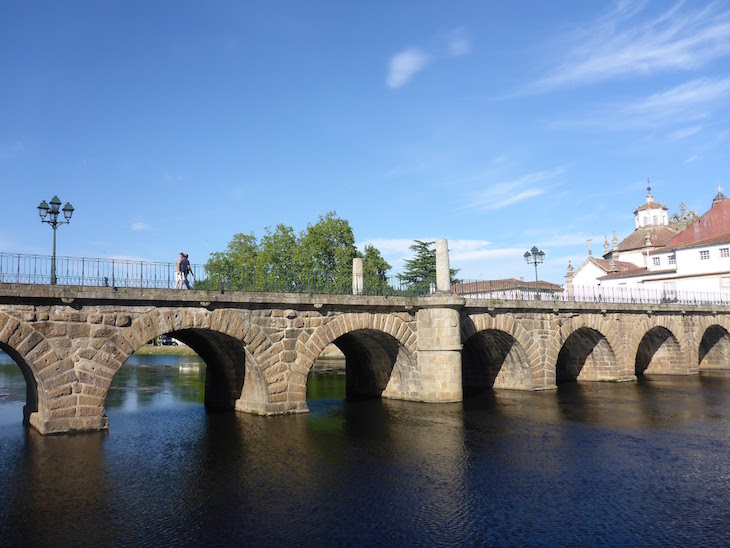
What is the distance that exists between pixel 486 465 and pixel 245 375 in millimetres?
10112

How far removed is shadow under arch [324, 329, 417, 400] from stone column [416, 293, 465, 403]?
76 centimetres

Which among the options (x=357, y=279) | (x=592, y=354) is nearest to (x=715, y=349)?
(x=592, y=354)

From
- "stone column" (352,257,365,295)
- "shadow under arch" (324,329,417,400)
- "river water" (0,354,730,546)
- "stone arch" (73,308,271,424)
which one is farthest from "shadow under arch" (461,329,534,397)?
"stone arch" (73,308,271,424)

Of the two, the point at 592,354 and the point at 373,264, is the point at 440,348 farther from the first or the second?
the point at 373,264

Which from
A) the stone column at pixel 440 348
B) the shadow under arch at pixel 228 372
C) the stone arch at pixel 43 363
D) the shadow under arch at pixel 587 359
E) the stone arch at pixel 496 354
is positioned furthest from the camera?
the shadow under arch at pixel 587 359

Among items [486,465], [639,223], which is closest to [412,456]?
[486,465]

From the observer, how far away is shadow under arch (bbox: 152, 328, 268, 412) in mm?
19734

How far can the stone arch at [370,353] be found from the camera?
19812 mm

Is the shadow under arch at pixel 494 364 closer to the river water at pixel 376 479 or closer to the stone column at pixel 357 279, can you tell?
the river water at pixel 376 479

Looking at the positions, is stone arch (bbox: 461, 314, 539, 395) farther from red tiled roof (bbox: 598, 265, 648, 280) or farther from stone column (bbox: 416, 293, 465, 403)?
red tiled roof (bbox: 598, 265, 648, 280)

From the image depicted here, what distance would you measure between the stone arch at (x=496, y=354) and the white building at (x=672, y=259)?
17.4m

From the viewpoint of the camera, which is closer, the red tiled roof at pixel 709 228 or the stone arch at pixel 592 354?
the stone arch at pixel 592 354

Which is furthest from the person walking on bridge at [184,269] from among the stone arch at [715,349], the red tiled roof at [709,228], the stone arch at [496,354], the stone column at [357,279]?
the red tiled roof at [709,228]

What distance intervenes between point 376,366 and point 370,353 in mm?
622
